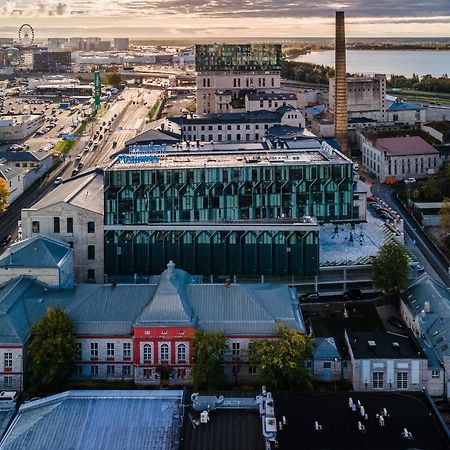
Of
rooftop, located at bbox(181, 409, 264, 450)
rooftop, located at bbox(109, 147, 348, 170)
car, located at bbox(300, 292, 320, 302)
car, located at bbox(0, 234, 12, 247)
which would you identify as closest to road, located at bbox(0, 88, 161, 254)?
car, located at bbox(0, 234, 12, 247)

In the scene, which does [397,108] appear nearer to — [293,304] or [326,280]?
[326,280]

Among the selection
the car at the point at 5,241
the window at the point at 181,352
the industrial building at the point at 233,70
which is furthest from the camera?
the industrial building at the point at 233,70

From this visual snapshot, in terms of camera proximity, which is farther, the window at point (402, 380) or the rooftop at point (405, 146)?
the rooftop at point (405, 146)

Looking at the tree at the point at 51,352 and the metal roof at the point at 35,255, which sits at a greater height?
the metal roof at the point at 35,255

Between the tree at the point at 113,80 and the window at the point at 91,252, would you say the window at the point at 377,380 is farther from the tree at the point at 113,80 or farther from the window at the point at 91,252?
the tree at the point at 113,80

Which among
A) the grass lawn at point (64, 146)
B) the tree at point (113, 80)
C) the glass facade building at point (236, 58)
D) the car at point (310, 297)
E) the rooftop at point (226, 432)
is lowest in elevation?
the car at point (310, 297)

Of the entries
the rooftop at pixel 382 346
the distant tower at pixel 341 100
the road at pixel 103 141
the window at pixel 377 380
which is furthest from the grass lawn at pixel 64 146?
the window at pixel 377 380

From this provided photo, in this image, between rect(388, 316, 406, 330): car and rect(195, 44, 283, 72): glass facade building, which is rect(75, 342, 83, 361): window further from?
rect(195, 44, 283, 72): glass facade building
